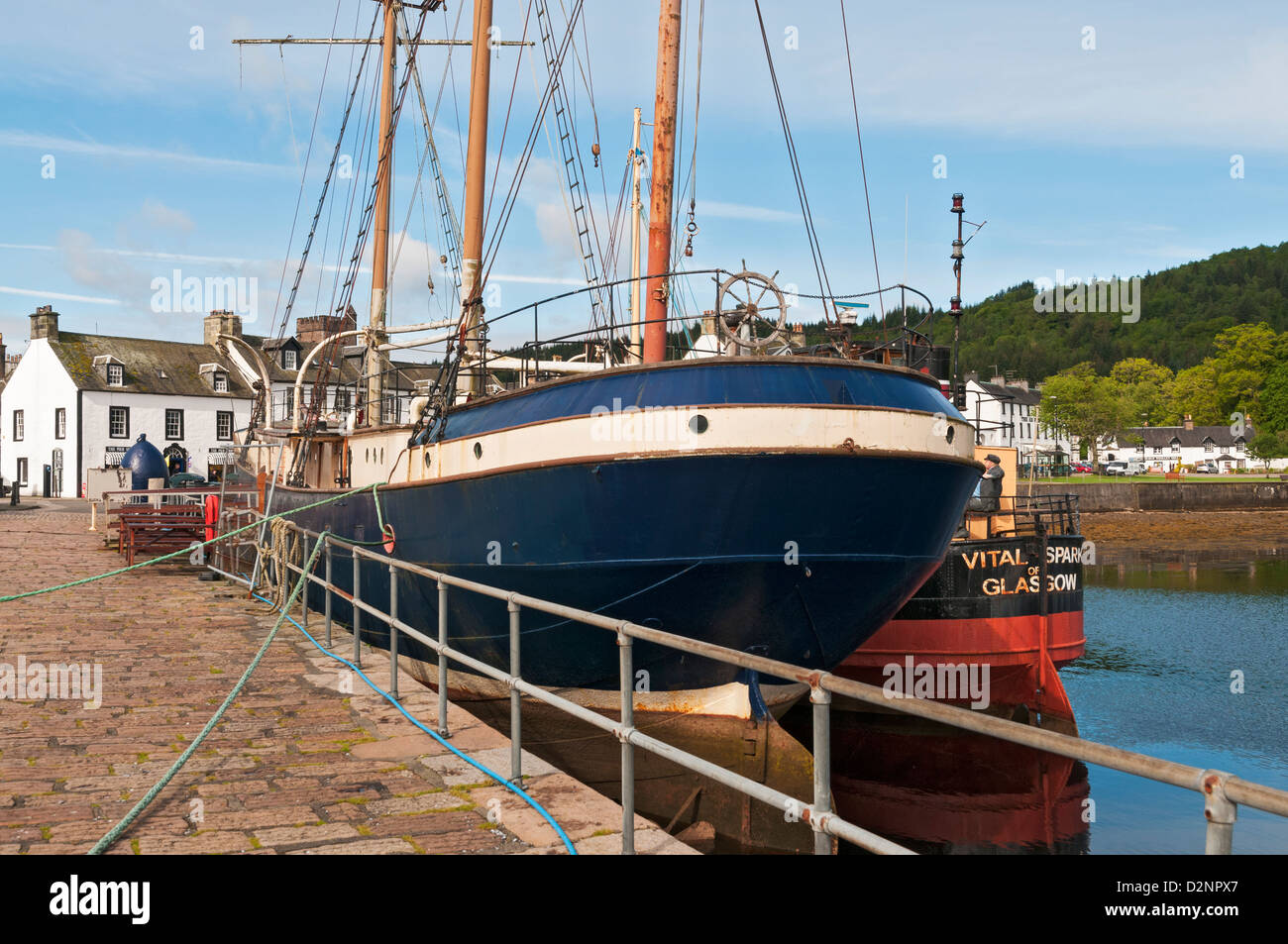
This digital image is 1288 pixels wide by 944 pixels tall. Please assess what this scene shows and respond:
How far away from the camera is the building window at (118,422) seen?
5038 centimetres

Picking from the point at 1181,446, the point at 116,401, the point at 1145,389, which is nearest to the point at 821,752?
the point at 116,401

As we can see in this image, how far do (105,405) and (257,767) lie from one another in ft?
166

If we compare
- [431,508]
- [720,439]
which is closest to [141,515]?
[431,508]

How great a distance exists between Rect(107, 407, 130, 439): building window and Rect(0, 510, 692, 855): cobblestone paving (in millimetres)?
44405

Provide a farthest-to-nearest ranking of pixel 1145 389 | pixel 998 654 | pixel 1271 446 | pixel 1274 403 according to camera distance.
Result: 1. pixel 1145 389
2. pixel 1274 403
3. pixel 1271 446
4. pixel 998 654

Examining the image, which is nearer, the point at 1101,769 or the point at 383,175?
the point at 1101,769

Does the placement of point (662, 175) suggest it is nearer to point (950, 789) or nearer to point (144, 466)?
point (950, 789)

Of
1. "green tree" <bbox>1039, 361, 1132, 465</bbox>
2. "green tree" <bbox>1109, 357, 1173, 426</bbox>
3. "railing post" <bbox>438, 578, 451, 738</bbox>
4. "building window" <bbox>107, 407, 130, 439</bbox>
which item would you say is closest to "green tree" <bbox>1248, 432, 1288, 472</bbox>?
"green tree" <bbox>1039, 361, 1132, 465</bbox>

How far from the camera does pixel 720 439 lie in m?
7.82

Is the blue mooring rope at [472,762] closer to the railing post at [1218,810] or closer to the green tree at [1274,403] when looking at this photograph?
Result: the railing post at [1218,810]

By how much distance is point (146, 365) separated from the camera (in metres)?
53.5

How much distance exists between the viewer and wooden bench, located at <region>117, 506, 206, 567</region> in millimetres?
19047

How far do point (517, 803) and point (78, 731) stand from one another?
335 centimetres

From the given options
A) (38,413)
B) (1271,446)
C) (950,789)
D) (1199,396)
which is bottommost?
(950,789)
